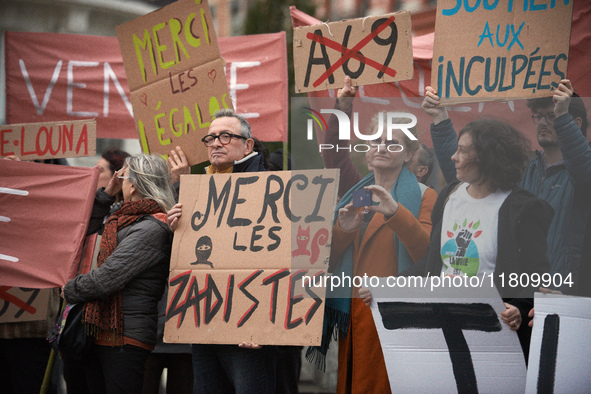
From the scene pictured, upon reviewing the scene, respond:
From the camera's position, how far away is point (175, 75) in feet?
12.1

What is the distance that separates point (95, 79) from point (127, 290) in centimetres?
251

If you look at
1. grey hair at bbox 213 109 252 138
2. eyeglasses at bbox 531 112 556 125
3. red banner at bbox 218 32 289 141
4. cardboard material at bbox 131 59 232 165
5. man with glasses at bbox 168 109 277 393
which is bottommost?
man with glasses at bbox 168 109 277 393

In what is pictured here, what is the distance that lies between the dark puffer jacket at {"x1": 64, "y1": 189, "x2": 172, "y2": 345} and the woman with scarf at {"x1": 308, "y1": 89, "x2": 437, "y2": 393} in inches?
31.8

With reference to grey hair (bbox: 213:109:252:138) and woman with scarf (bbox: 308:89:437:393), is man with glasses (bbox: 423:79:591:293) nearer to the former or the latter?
woman with scarf (bbox: 308:89:437:393)

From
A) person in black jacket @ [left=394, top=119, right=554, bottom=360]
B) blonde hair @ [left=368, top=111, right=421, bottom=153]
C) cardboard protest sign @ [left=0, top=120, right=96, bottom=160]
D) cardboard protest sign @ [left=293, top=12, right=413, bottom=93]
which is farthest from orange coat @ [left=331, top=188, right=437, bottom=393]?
cardboard protest sign @ [left=0, top=120, right=96, bottom=160]

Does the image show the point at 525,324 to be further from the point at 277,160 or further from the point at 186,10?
the point at 186,10

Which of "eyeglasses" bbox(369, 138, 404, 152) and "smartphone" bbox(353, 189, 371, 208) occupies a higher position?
"eyeglasses" bbox(369, 138, 404, 152)

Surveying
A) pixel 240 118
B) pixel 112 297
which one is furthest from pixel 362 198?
pixel 112 297

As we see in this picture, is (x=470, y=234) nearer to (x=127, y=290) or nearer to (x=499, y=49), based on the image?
(x=499, y=49)

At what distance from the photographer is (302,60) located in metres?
3.12

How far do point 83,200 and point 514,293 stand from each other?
89.3 inches

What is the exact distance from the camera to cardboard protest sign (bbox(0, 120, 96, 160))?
3711mm

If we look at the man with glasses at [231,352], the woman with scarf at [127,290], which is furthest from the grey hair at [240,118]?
the woman with scarf at [127,290]

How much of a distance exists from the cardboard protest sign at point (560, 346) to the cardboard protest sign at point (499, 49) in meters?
0.94
